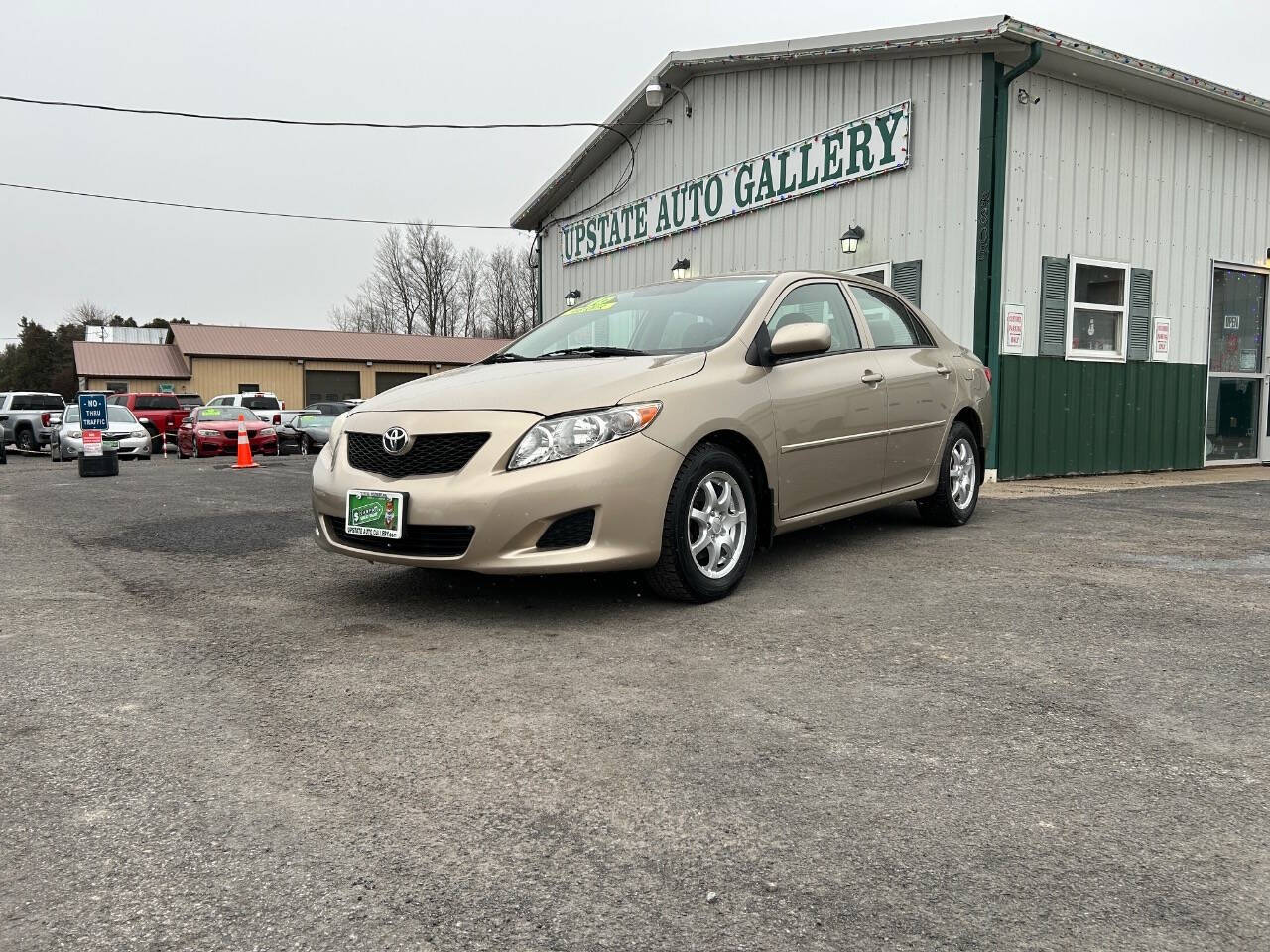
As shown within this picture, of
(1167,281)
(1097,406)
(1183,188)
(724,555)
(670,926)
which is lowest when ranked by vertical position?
(670,926)

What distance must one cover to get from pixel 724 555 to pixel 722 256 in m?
9.22

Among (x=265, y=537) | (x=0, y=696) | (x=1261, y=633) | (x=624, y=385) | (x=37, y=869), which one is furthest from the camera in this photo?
(x=265, y=537)

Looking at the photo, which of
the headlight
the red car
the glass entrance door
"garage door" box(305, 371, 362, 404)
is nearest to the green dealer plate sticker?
the headlight

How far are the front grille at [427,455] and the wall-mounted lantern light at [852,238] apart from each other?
24.5ft

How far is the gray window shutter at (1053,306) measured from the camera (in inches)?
376

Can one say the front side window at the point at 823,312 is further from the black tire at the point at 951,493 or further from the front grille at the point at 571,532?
the front grille at the point at 571,532

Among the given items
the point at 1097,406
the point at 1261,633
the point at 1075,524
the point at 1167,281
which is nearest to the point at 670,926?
the point at 1261,633

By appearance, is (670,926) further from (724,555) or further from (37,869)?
(724,555)

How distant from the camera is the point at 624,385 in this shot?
394 centimetres

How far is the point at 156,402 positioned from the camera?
27406 millimetres

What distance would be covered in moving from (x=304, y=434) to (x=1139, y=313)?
18394 millimetres

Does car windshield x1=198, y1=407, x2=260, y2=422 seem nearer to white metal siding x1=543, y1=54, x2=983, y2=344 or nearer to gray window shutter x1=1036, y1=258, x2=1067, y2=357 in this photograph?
white metal siding x1=543, y1=54, x2=983, y2=344

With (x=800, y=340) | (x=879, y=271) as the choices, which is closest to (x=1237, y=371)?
(x=879, y=271)

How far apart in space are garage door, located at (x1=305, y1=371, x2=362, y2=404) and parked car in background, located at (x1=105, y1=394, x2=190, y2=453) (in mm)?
15383
